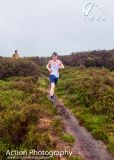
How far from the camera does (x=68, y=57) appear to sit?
43219mm

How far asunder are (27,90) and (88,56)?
1963 centimetres

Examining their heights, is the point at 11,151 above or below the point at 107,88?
below

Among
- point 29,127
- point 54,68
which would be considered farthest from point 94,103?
point 29,127

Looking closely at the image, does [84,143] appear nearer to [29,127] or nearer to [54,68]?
[29,127]

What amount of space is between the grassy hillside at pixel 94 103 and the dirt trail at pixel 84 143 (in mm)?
266

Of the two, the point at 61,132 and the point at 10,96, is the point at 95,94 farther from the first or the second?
the point at 61,132

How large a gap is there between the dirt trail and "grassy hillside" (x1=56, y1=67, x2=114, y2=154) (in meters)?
0.27

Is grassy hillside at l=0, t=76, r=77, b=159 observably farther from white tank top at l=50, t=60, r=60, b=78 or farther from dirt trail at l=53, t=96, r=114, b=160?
white tank top at l=50, t=60, r=60, b=78

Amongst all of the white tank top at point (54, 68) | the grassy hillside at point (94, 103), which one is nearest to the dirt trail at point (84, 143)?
the grassy hillside at point (94, 103)

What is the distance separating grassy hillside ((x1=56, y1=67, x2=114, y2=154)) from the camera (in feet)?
57.3

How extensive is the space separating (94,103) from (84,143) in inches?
178

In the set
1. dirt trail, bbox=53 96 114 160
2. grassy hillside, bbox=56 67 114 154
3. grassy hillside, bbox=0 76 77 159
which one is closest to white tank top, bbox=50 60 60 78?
grassy hillside, bbox=56 67 114 154

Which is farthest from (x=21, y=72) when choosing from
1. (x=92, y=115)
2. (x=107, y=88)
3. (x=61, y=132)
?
(x=61, y=132)

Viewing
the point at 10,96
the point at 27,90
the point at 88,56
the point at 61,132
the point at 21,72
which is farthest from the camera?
the point at 88,56
